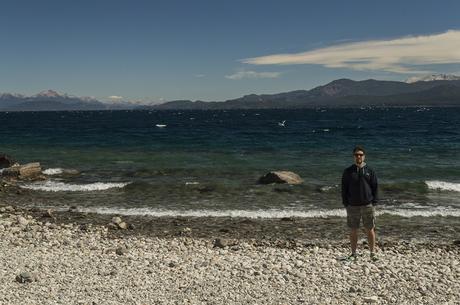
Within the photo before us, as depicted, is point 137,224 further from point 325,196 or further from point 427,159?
point 427,159

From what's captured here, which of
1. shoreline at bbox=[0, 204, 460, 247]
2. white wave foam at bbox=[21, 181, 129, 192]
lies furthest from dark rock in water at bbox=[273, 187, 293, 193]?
white wave foam at bbox=[21, 181, 129, 192]

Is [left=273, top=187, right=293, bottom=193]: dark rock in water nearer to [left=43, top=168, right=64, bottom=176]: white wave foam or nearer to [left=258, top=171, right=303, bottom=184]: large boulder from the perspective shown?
[left=258, top=171, right=303, bottom=184]: large boulder

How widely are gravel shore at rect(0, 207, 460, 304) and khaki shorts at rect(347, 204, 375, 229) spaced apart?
1159 millimetres

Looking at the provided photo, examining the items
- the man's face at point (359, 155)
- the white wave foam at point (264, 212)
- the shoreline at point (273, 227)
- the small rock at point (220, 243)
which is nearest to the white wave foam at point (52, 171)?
the shoreline at point (273, 227)

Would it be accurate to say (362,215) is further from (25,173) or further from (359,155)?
(25,173)

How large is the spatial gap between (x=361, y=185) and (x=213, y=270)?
188 inches

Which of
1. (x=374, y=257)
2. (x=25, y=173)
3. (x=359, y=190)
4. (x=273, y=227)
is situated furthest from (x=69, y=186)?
(x=359, y=190)

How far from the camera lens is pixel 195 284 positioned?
39.8 feet

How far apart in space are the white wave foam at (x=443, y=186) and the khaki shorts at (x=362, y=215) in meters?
16.5

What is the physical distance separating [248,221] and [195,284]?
27.9ft

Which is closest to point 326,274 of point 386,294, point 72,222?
point 386,294

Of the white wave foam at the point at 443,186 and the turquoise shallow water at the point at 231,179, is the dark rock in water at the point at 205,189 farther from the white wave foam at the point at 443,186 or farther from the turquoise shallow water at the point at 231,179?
the white wave foam at the point at 443,186

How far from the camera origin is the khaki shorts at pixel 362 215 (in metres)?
13.4

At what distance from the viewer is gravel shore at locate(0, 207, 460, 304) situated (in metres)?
11.3
